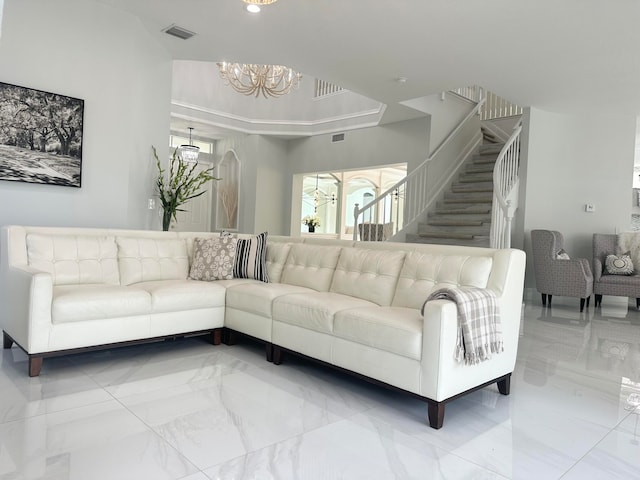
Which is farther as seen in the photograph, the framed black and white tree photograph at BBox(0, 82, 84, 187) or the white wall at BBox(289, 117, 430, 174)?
the white wall at BBox(289, 117, 430, 174)

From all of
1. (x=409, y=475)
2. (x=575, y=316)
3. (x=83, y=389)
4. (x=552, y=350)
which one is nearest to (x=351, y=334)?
(x=409, y=475)

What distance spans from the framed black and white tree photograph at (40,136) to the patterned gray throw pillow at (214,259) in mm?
1341

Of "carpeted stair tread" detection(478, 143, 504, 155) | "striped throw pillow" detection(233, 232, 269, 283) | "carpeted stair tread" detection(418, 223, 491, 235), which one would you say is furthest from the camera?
"carpeted stair tread" detection(478, 143, 504, 155)

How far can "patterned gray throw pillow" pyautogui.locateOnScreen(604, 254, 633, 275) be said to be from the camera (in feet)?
20.3

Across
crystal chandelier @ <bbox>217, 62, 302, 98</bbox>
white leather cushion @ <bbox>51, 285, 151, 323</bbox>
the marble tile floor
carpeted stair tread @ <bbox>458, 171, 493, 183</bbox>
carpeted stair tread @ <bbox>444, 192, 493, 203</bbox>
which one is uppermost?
crystal chandelier @ <bbox>217, 62, 302, 98</bbox>

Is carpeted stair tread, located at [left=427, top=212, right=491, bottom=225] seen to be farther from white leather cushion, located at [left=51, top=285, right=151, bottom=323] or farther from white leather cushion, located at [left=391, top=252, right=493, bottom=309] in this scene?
white leather cushion, located at [left=51, top=285, right=151, bottom=323]

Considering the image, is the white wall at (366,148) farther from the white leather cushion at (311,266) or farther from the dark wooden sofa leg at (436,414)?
the dark wooden sofa leg at (436,414)

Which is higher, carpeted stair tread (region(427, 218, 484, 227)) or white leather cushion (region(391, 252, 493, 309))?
carpeted stair tread (region(427, 218, 484, 227))

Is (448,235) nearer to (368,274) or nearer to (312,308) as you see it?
(368,274)

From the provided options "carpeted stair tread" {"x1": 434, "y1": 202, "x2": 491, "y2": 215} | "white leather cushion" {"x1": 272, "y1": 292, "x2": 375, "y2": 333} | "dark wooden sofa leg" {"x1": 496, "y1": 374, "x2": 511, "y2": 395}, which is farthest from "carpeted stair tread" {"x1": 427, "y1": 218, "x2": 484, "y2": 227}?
"dark wooden sofa leg" {"x1": 496, "y1": 374, "x2": 511, "y2": 395}

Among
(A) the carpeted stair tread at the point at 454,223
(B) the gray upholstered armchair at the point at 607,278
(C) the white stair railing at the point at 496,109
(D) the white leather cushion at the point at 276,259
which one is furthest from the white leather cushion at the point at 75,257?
(C) the white stair railing at the point at 496,109

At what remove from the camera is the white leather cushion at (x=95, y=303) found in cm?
276

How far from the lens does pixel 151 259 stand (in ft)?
12.3

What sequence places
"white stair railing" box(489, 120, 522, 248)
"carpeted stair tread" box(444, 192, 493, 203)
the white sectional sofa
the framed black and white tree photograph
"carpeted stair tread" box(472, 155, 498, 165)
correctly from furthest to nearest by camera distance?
"carpeted stair tread" box(472, 155, 498, 165), "carpeted stair tread" box(444, 192, 493, 203), "white stair railing" box(489, 120, 522, 248), the framed black and white tree photograph, the white sectional sofa
